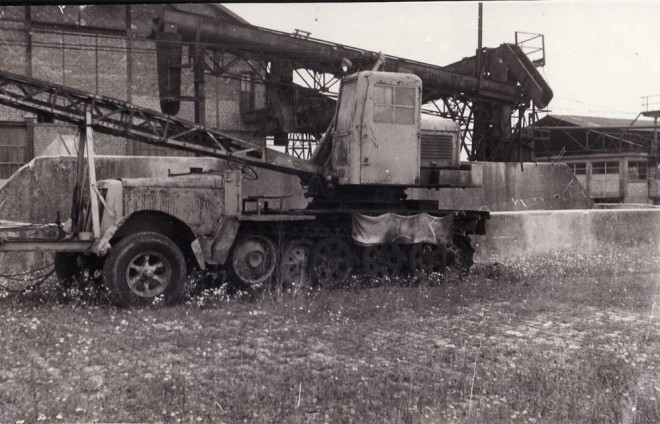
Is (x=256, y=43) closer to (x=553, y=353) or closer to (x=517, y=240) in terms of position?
(x=517, y=240)

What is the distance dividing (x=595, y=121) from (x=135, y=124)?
9.52 metres

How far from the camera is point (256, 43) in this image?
14117mm

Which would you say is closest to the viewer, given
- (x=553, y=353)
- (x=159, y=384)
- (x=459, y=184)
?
(x=159, y=384)

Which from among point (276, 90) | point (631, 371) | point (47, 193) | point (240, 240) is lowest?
point (631, 371)

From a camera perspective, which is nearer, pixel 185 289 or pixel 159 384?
pixel 159 384

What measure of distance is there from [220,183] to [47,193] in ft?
10.8

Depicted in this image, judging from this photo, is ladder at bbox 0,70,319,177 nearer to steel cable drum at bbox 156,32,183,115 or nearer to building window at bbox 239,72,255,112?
steel cable drum at bbox 156,32,183,115

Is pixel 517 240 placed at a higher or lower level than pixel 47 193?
lower

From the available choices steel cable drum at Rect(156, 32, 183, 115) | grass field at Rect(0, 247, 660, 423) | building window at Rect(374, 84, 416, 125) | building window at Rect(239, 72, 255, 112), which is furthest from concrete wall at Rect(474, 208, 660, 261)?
building window at Rect(239, 72, 255, 112)

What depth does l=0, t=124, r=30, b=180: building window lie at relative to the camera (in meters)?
20.2

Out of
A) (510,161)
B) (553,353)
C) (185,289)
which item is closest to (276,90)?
(510,161)

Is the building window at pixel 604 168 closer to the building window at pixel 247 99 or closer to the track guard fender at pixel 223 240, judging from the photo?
the track guard fender at pixel 223 240

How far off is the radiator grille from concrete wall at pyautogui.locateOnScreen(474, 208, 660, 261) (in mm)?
2883

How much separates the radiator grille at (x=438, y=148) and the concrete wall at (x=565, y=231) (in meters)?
2.88
